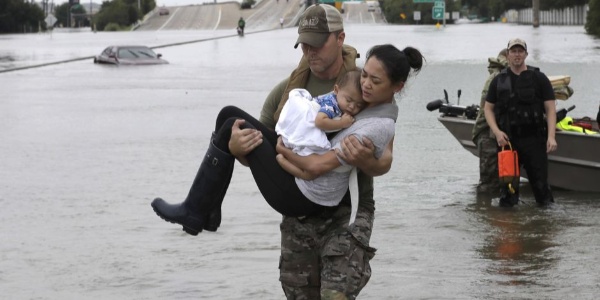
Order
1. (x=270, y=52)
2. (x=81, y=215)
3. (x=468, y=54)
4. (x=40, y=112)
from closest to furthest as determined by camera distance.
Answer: (x=81, y=215) < (x=40, y=112) < (x=468, y=54) < (x=270, y=52)

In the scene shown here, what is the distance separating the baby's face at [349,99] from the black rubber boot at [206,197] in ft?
1.88

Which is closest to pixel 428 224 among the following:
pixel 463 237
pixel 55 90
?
pixel 463 237

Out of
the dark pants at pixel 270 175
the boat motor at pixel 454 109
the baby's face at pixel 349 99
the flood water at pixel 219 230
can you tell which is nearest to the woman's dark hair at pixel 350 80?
the baby's face at pixel 349 99

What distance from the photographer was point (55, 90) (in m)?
35.0

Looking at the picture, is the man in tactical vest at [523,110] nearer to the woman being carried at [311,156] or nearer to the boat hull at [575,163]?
the boat hull at [575,163]

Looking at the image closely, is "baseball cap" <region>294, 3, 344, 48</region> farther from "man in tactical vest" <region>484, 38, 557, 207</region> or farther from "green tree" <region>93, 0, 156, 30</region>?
"green tree" <region>93, 0, 156, 30</region>

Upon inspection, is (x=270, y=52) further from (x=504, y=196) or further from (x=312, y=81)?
(x=312, y=81)

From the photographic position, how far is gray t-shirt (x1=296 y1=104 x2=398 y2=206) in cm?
594

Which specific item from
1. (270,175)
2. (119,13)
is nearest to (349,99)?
(270,175)

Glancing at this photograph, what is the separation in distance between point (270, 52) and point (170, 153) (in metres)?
45.4

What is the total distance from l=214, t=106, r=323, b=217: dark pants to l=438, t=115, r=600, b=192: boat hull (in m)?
7.52

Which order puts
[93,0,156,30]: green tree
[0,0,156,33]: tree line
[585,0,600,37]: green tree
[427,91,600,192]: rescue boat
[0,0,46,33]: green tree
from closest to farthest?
1. [427,91,600,192]: rescue boat
2. [585,0,600,37]: green tree
3. [0,0,46,33]: green tree
4. [0,0,156,33]: tree line
5. [93,0,156,30]: green tree

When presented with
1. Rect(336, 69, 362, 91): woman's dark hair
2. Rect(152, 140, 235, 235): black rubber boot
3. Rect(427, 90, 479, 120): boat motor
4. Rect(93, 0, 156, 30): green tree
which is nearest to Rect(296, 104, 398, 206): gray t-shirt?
Rect(336, 69, 362, 91): woman's dark hair

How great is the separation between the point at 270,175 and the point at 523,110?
20.3 ft
